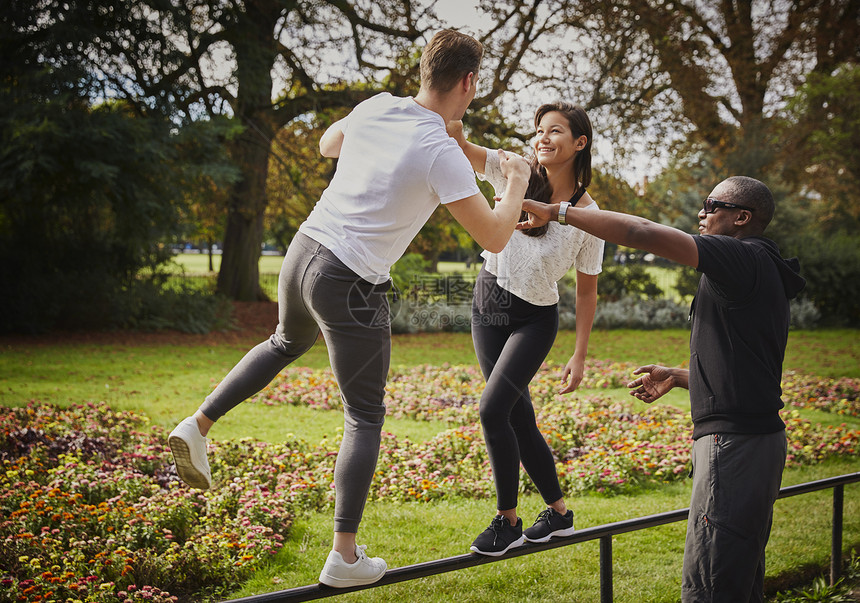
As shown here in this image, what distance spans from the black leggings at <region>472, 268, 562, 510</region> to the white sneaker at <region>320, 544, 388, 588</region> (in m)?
0.71

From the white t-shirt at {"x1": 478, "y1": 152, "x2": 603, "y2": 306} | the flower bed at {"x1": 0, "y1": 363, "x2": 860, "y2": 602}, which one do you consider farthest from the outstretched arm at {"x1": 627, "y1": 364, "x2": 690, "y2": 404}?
the flower bed at {"x1": 0, "y1": 363, "x2": 860, "y2": 602}

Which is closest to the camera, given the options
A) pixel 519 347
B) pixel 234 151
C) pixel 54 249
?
pixel 519 347

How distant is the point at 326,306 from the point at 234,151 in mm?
14344

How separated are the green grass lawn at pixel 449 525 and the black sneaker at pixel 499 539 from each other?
3.47ft

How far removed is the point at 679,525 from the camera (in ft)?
16.7

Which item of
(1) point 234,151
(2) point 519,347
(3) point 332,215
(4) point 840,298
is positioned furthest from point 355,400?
(4) point 840,298

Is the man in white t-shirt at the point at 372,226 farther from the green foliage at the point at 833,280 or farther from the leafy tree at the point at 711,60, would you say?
the green foliage at the point at 833,280

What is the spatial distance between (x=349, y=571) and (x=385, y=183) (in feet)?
4.39

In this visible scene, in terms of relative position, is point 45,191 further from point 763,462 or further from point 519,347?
point 763,462

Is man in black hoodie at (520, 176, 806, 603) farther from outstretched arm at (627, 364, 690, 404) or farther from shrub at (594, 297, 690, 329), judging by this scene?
shrub at (594, 297, 690, 329)

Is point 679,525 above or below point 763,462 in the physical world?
below

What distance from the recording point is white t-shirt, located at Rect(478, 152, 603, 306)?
2.93 metres

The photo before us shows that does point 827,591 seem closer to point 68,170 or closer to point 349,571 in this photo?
point 349,571

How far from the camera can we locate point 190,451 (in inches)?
104
